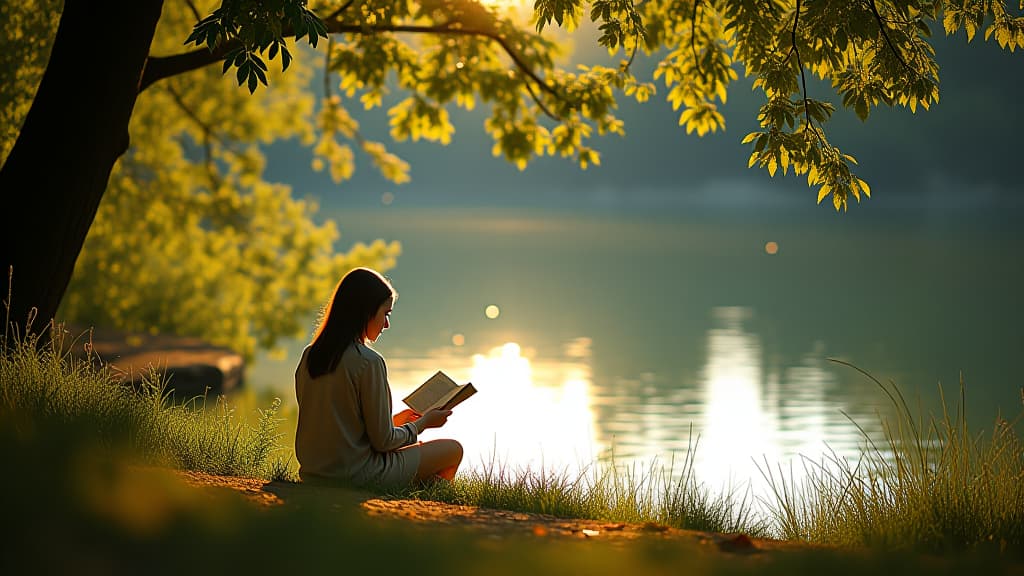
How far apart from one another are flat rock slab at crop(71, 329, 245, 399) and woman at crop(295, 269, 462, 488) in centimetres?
979

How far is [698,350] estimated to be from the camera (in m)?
23.8

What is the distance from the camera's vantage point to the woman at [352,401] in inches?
230

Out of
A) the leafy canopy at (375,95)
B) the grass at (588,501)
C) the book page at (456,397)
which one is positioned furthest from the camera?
the leafy canopy at (375,95)

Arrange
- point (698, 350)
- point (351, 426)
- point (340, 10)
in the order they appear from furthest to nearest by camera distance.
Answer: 1. point (698, 350)
2. point (340, 10)
3. point (351, 426)

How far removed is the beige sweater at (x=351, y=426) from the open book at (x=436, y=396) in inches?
7.9

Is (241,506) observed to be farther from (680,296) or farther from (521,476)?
(680,296)

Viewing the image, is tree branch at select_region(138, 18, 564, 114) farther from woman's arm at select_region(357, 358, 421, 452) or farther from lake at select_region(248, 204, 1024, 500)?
lake at select_region(248, 204, 1024, 500)

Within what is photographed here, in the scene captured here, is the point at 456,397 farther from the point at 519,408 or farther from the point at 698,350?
the point at 698,350

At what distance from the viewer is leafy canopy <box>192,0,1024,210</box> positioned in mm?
6895

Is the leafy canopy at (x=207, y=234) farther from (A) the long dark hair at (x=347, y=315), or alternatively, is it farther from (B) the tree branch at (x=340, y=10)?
(A) the long dark hair at (x=347, y=315)

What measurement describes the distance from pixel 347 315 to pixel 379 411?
0.54 meters

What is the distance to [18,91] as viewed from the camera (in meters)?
11.1

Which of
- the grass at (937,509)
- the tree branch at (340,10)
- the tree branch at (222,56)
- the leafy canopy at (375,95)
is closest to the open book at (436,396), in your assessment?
the grass at (937,509)

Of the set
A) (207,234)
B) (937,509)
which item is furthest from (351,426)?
(207,234)
